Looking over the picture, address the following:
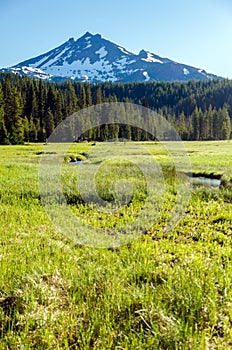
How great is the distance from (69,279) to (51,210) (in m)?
6.89

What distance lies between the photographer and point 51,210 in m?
13.2

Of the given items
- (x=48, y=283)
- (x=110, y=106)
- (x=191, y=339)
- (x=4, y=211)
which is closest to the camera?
(x=191, y=339)

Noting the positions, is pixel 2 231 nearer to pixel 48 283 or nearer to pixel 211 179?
pixel 48 283

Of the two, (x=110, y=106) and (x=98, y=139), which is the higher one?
(x=110, y=106)

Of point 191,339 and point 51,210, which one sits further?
point 51,210

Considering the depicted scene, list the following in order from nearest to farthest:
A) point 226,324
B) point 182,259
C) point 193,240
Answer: point 226,324 → point 182,259 → point 193,240

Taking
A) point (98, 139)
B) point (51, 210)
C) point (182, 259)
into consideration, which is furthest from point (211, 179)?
point (98, 139)

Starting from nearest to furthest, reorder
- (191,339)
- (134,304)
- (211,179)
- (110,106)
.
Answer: (191,339), (134,304), (211,179), (110,106)

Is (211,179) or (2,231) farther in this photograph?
(211,179)

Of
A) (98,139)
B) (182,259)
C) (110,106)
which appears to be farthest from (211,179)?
(110,106)

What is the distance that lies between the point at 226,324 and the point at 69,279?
3209 millimetres

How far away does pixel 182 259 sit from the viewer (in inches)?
299

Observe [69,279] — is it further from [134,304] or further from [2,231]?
[2,231]

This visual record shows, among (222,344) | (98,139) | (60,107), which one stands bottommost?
(222,344)
